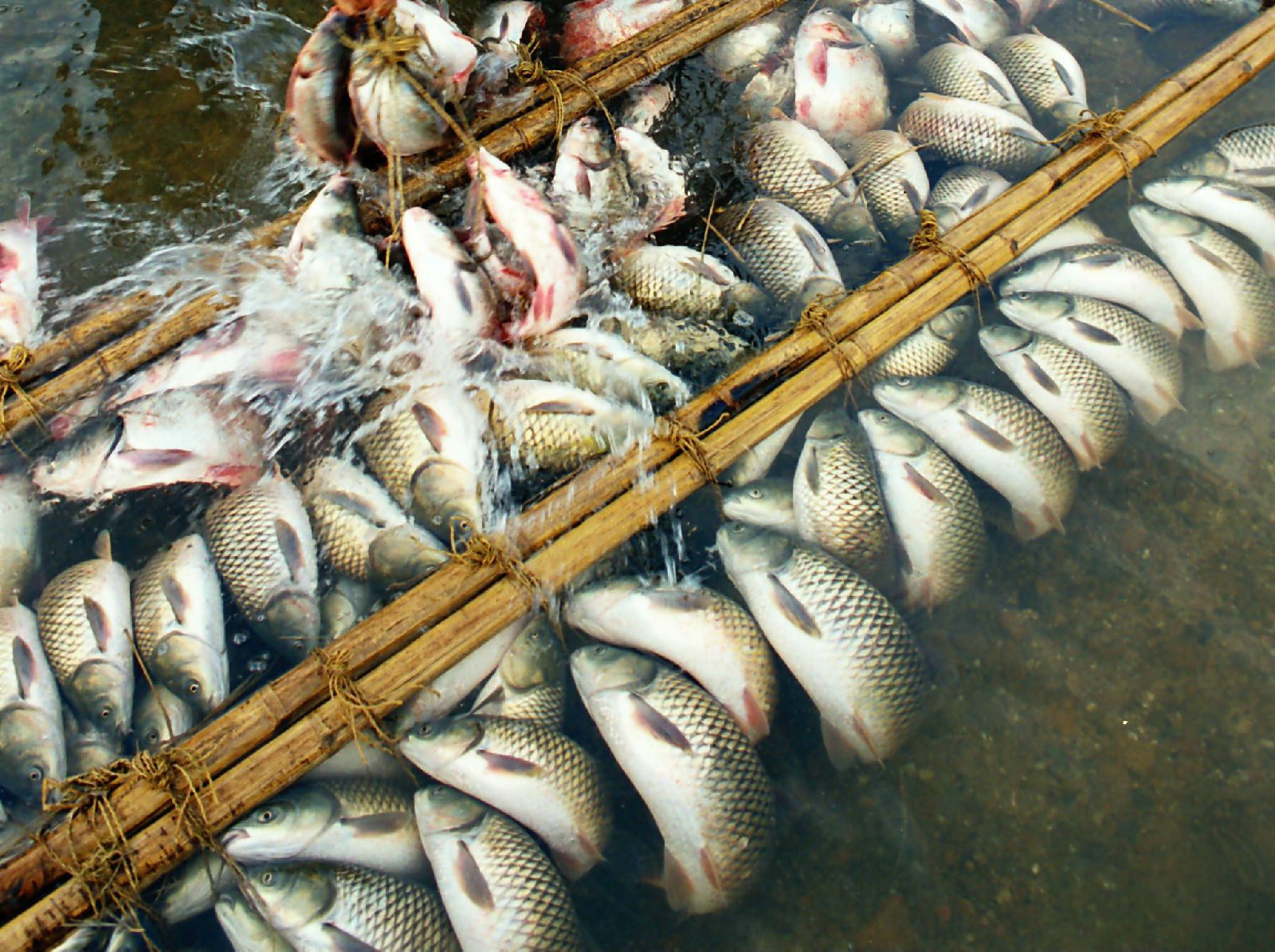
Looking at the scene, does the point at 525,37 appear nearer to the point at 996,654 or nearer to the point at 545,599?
the point at 545,599

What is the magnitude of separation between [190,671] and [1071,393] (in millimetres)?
3426

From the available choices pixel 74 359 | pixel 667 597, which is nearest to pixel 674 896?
pixel 667 597

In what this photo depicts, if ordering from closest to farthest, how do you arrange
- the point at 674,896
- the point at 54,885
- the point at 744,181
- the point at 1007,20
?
1. the point at 54,885
2. the point at 674,896
3. the point at 744,181
4. the point at 1007,20

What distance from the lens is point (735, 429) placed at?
2.70 metres

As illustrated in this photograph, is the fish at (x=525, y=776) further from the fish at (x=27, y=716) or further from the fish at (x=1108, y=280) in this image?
the fish at (x=1108, y=280)

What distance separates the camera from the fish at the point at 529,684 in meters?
2.47

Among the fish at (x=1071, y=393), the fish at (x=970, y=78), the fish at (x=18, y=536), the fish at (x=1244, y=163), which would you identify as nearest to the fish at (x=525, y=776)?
the fish at (x=18, y=536)

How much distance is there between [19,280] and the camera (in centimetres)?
322

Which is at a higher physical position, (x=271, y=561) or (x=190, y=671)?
(x=271, y=561)

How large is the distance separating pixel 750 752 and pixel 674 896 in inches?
19.0

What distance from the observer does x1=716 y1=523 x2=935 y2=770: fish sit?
8.29 ft

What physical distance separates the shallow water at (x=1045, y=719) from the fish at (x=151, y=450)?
0.84 ft

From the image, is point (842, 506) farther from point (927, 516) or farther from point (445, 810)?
point (445, 810)

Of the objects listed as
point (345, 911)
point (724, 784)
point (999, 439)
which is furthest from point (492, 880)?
point (999, 439)
